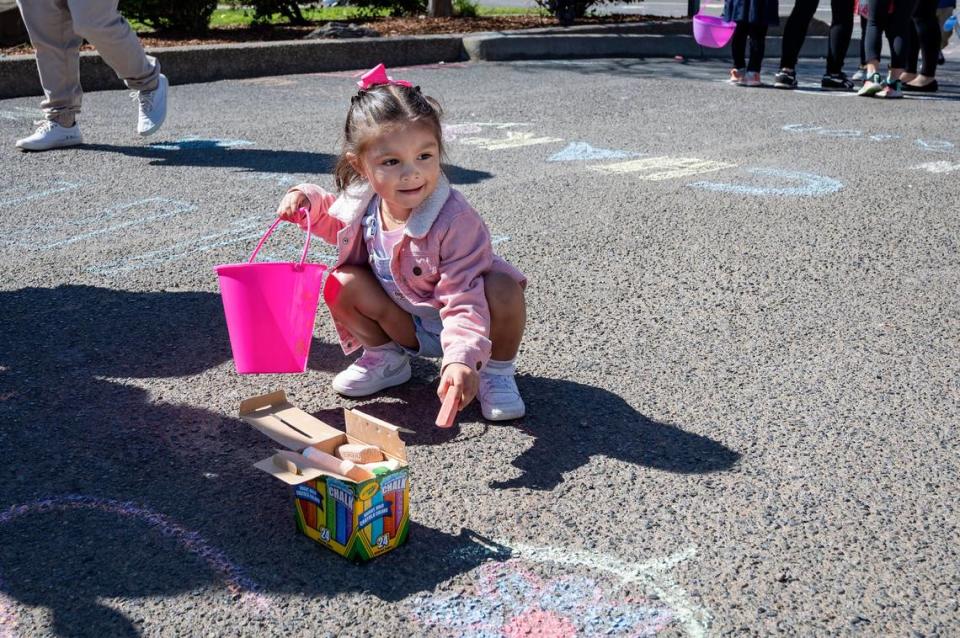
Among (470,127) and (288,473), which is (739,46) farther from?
(288,473)

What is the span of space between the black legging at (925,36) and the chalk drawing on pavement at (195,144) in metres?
5.34

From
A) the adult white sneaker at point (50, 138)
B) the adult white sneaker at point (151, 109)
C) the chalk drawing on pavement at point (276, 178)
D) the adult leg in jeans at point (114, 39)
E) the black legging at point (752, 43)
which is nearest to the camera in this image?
the chalk drawing on pavement at point (276, 178)

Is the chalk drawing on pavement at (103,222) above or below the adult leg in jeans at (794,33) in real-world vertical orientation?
below

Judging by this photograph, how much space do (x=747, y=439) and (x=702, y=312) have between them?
944 millimetres

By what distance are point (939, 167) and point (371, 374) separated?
13.6ft

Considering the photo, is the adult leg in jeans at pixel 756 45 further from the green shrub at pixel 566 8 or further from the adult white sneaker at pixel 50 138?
the adult white sneaker at pixel 50 138

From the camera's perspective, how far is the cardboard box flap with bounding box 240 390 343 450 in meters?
2.26

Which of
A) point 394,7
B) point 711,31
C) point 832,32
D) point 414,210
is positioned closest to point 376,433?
point 414,210

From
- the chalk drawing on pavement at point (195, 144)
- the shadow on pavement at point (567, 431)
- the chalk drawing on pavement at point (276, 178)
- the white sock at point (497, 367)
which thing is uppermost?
the chalk drawing on pavement at point (195, 144)

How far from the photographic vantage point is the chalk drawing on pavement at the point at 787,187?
5.09 meters

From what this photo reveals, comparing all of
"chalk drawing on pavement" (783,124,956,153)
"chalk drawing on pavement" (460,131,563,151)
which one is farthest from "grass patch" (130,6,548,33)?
"chalk drawing on pavement" (783,124,956,153)

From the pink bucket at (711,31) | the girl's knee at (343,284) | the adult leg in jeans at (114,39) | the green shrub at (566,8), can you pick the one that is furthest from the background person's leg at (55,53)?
the green shrub at (566,8)

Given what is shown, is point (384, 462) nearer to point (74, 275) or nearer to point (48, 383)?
point (48, 383)

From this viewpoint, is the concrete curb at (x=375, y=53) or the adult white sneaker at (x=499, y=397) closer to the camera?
the adult white sneaker at (x=499, y=397)
